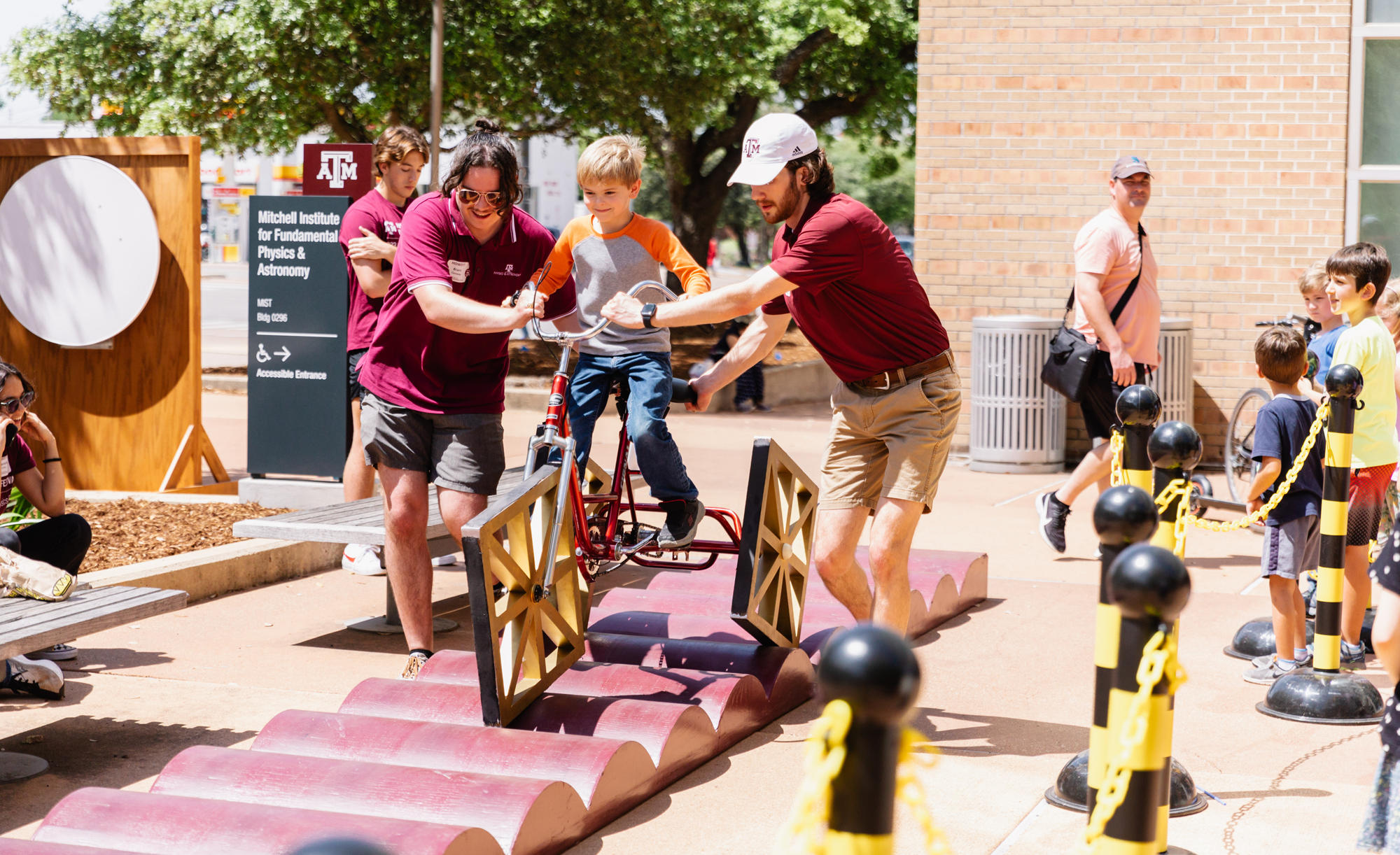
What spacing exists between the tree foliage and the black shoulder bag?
10307mm

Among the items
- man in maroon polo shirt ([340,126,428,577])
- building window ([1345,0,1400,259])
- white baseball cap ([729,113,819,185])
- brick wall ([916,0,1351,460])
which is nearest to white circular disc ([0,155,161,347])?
man in maroon polo shirt ([340,126,428,577])

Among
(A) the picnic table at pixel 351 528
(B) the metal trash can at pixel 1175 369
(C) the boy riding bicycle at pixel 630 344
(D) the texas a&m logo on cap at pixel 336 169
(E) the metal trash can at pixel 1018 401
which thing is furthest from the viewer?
(E) the metal trash can at pixel 1018 401

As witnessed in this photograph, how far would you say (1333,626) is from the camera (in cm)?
532

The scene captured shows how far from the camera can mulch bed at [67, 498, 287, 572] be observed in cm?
746

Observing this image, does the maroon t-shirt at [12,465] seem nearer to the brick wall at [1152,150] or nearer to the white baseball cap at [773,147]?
the white baseball cap at [773,147]

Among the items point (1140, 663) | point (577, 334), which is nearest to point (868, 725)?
point (1140, 663)

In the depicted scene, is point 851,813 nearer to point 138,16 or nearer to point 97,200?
point 97,200

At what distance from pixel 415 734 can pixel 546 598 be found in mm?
666

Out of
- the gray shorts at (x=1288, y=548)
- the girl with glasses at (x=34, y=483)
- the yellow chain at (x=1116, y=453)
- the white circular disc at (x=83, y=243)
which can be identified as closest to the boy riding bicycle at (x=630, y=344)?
the yellow chain at (x=1116, y=453)

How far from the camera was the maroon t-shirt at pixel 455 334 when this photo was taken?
5246 mm

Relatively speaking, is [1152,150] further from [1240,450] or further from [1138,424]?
[1138,424]

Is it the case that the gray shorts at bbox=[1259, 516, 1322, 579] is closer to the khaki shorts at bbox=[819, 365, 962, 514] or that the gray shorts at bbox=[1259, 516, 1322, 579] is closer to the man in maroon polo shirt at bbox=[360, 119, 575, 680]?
the khaki shorts at bbox=[819, 365, 962, 514]

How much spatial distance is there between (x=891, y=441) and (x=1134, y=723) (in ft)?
7.97

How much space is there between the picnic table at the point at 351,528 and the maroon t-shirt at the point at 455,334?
54 cm
